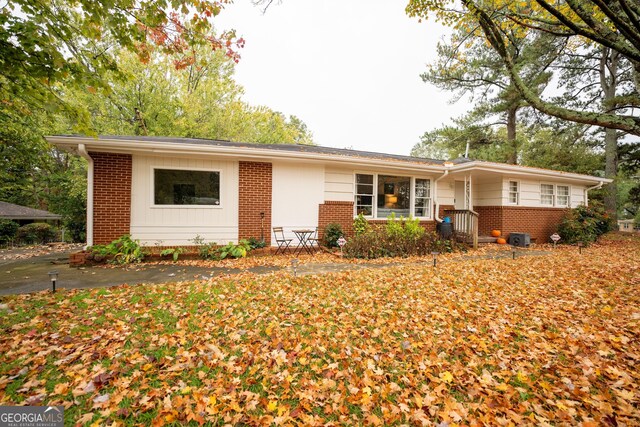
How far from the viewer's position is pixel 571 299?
14.1ft

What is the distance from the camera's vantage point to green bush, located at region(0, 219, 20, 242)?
11590 mm

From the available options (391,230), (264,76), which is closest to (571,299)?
(391,230)

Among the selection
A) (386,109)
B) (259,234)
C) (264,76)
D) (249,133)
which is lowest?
(259,234)

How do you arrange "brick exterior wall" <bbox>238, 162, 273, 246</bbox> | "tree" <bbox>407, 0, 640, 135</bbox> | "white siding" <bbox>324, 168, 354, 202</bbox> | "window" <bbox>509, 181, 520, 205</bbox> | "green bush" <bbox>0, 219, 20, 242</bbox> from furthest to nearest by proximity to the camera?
"green bush" <bbox>0, 219, 20, 242</bbox>
"window" <bbox>509, 181, 520, 205</bbox>
"white siding" <bbox>324, 168, 354, 202</bbox>
"brick exterior wall" <bbox>238, 162, 273, 246</bbox>
"tree" <bbox>407, 0, 640, 135</bbox>

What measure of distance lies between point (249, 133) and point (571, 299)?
21759 millimetres

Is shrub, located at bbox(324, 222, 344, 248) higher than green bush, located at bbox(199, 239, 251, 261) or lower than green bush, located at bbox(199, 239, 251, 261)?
higher

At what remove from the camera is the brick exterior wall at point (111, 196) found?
23.0ft

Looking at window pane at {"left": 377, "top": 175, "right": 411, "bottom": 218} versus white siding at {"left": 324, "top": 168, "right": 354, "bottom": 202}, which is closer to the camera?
white siding at {"left": 324, "top": 168, "right": 354, "bottom": 202}

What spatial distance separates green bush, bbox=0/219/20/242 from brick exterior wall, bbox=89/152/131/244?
9.21 metres

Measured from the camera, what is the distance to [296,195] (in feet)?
29.1

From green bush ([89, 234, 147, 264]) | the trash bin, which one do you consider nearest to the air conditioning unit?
the trash bin

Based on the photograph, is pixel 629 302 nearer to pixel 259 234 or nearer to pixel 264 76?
pixel 259 234

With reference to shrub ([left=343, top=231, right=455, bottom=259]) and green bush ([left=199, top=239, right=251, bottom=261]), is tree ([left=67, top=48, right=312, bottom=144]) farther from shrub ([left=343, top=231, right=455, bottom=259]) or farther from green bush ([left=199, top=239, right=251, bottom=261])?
shrub ([left=343, top=231, right=455, bottom=259])

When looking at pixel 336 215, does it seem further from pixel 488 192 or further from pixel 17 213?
pixel 17 213
